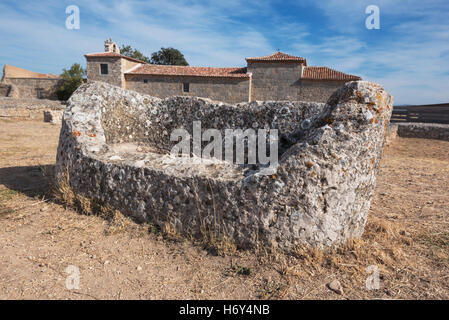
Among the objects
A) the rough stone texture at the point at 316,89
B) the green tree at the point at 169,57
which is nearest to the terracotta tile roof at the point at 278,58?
the rough stone texture at the point at 316,89

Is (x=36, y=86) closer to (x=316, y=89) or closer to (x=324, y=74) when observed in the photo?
(x=316, y=89)

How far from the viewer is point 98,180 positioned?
3.00 m

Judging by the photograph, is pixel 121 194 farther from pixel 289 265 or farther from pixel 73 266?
pixel 289 265

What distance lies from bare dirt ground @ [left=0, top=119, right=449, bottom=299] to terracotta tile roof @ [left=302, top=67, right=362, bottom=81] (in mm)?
24360

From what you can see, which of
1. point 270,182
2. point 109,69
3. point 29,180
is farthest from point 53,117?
point 109,69

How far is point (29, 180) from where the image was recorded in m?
4.23

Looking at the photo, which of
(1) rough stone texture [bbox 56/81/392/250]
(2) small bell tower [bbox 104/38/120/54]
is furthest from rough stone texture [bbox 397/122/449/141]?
(2) small bell tower [bbox 104/38/120/54]

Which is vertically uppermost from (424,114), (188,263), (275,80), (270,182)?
(275,80)

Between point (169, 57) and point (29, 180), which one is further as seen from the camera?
point (169, 57)

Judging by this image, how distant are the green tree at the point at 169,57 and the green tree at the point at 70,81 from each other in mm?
16143

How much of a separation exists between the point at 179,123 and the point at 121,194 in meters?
1.85

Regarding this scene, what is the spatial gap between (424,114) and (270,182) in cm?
→ 2112

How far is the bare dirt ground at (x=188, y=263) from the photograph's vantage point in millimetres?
1994
